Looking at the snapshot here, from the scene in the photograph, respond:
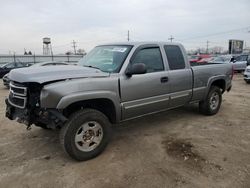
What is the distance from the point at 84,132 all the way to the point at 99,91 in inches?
26.6

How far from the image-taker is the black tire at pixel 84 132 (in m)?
3.57

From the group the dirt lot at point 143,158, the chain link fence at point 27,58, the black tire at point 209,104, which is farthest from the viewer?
the chain link fence at point 27,58

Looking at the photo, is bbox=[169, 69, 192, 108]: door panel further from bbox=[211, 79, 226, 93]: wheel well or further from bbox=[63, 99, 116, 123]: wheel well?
bbox=[63, 99, 116, 123]: wheel well

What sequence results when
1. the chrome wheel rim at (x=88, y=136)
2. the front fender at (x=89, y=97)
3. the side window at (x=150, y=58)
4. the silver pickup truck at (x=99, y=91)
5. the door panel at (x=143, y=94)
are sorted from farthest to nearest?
the side window at (x=150, y=58) < the door panel at (x=143, y=94) < the chrome wheel rim at (x=88, y=136) < the silver pickup truck at (x=99, y=91) < the front fender at (x=89, y=97)

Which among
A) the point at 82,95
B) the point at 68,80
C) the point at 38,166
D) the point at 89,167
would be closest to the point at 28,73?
the point at 68,80

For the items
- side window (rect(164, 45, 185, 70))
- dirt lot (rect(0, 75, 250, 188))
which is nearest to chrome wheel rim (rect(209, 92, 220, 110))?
dirt lot (rect(0, 75, 250, 188))

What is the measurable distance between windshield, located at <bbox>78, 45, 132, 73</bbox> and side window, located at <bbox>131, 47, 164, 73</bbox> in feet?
0.76

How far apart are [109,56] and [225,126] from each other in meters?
3.05

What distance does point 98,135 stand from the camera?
3.96 m

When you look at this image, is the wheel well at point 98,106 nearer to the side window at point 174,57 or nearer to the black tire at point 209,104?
the side window at point 174,57

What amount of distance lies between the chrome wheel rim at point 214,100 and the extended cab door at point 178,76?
1059 millimetres

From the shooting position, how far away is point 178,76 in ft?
16.8

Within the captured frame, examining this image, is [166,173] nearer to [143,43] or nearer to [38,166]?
[38,166]

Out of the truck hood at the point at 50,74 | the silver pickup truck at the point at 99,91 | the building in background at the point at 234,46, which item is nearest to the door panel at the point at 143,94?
the silver pickup truck at the point at 99,91
